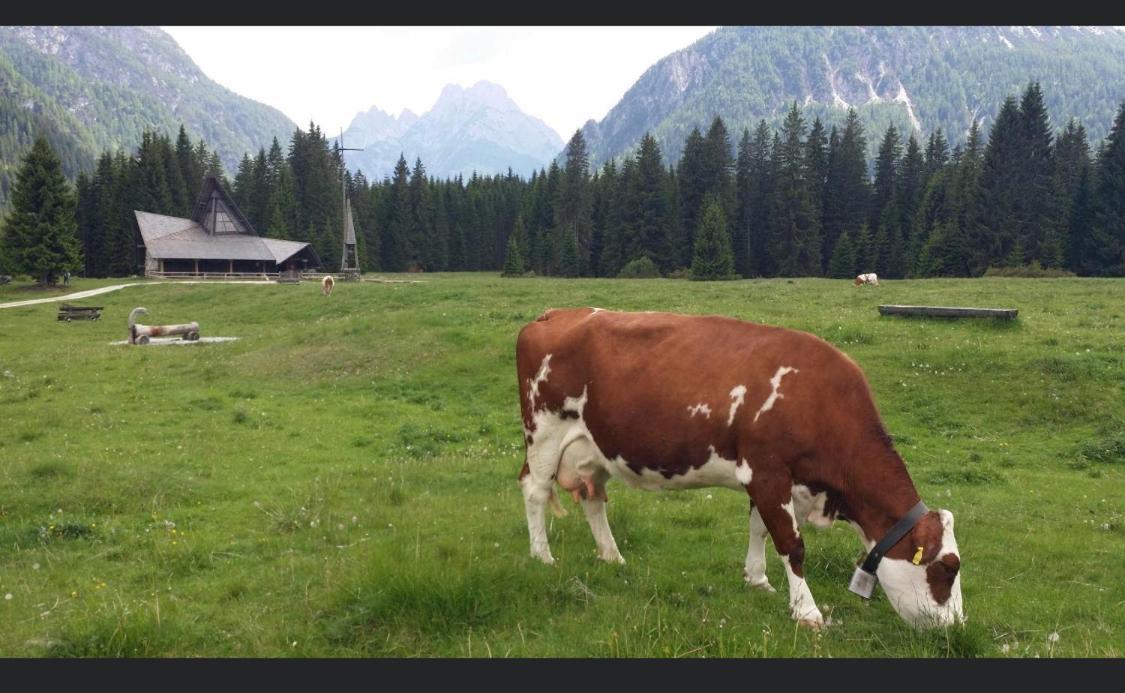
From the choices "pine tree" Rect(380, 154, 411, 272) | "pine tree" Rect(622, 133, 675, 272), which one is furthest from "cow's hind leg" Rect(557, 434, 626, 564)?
"pine tree" Rect(380, 154, 411, 272)

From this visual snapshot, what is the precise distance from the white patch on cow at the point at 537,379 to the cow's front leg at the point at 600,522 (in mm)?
1259

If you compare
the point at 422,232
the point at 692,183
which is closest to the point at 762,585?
the point at 692,183

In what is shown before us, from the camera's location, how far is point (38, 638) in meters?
6.41

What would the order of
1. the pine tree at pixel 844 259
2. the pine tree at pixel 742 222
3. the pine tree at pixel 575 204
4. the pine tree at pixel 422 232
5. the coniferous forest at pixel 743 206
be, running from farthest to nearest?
1. the pine tree at pixel 422 232
2. the pine tree at pixel 575 204
3. the pine tree at pixel 742 222
4. the pine tree at pixel 844 259
5. the coniferous forest at pixel 743 206

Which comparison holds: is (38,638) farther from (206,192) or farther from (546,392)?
(206,192)

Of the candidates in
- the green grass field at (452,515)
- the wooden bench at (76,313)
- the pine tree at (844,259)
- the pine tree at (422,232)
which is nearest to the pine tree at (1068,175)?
the pine tree at (844,259)

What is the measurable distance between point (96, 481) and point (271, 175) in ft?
342

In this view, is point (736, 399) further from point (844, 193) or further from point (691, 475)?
point (844, 193)

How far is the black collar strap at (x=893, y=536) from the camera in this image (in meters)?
6.51

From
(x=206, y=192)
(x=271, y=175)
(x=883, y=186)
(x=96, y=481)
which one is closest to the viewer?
(x=96, y=481)

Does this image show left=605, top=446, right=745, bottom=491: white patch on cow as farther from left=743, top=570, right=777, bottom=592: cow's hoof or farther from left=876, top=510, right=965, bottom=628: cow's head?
left=876, top=510, right=965, bottom=628: cow's head

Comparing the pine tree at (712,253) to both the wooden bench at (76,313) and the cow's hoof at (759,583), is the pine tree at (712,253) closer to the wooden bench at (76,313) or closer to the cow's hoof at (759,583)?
the wooden bench at (76,313)

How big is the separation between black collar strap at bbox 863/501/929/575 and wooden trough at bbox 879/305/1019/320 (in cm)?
1874

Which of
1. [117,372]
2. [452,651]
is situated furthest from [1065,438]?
[117,372]
